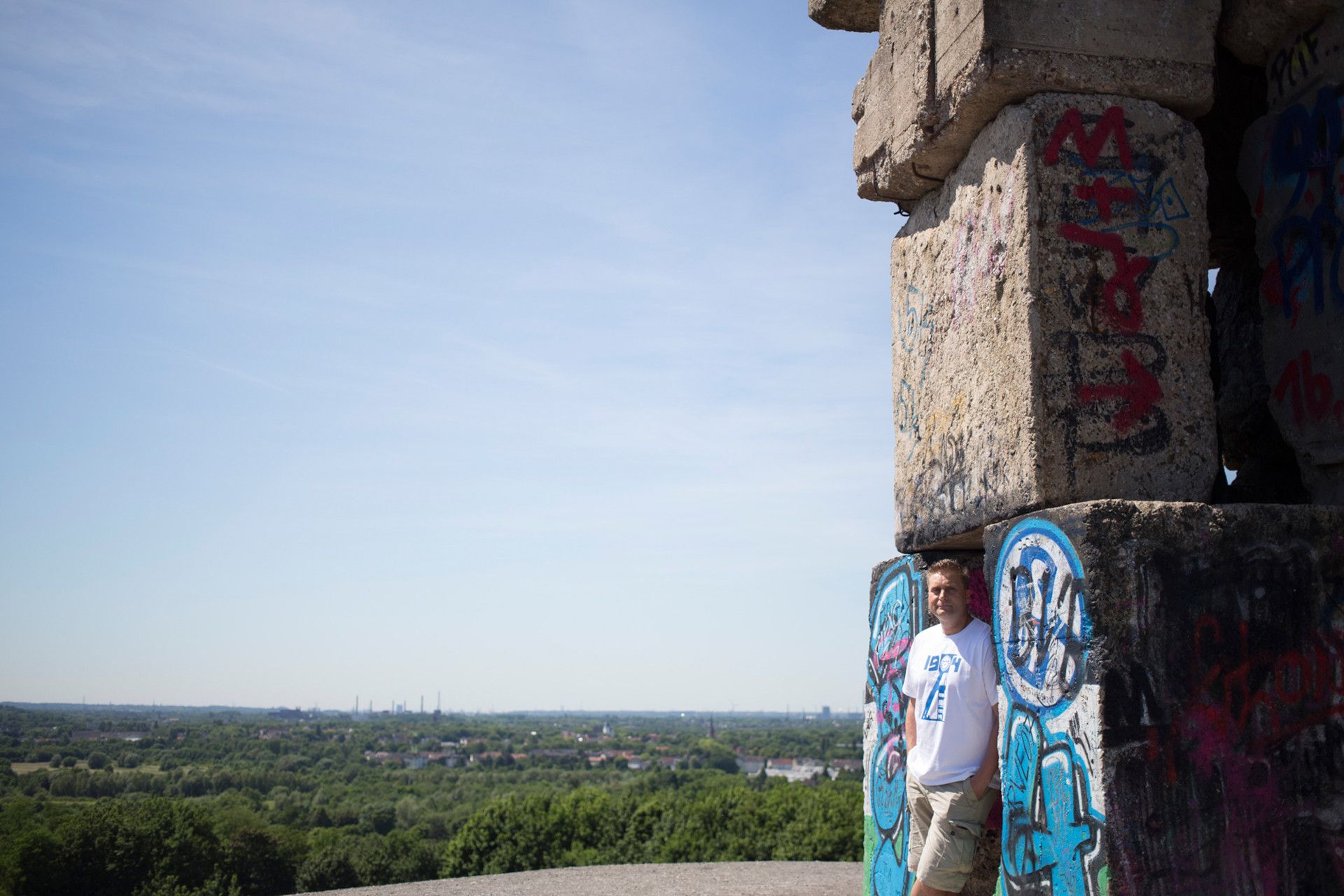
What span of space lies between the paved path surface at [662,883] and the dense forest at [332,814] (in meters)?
10.8

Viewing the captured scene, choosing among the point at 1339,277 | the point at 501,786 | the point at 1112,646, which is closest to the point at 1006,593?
the point at 1112,646

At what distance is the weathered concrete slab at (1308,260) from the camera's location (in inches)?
145

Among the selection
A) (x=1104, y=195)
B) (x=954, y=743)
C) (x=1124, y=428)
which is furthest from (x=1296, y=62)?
(x=954, y=743)

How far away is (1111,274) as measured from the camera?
3.50m

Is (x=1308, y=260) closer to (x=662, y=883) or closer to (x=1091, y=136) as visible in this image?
(x=1091, y=136)

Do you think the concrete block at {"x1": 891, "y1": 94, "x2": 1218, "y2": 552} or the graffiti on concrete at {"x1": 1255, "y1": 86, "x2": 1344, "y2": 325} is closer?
the concrete block at {"x1": 891, "y1": 94, "x2": 1218, "y2": 552}

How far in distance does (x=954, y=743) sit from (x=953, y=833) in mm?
309

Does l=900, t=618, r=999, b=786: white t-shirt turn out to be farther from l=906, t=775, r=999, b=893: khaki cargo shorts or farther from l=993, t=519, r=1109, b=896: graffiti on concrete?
l=993, t=519, r=1109, b=896: graffiti on concrete

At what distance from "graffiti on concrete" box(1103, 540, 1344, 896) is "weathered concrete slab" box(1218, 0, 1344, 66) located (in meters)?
2.01

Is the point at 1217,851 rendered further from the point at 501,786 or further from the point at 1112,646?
the point at 501,786

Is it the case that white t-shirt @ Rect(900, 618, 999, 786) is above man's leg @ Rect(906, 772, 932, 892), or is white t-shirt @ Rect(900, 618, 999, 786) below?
above

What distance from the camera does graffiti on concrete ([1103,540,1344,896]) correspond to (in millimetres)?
2920

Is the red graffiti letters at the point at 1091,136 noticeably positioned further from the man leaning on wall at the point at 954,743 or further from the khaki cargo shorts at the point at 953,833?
the khaki cargo shorts at the point at 953,833

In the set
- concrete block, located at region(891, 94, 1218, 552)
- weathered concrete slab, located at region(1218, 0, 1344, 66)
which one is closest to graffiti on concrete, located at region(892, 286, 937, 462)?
concrete block, located at region(891, 94, 1218, 552)
